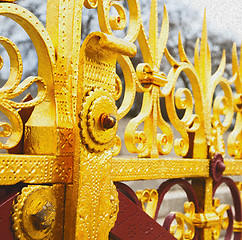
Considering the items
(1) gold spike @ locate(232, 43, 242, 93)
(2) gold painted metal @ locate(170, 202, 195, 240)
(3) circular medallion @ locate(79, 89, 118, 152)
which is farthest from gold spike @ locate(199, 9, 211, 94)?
(3) circular medallion @ locate(79, 89, 118, 152)

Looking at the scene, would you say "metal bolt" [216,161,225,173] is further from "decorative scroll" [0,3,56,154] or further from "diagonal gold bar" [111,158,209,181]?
"decorative scroll" [0,3,56,154]

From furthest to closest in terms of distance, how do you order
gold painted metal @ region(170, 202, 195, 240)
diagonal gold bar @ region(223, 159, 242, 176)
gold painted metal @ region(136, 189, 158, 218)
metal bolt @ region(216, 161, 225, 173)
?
diagonal gold bar @ region(223, 159, 242, 176)
metal bolt @ region(216, 161, 225, 173)
gold painted metal @ region(170, 202, 195, 240)
gold painted metal @ region(136, 189, 158, 218)

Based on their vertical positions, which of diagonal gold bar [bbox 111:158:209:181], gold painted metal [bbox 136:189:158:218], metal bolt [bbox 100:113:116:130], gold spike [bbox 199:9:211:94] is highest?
gold spike [bbox 199:9:211:94]

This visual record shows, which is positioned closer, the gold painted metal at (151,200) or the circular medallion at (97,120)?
the circular medallion at (97,120)

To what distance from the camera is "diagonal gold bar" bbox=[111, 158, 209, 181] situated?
4.21ft

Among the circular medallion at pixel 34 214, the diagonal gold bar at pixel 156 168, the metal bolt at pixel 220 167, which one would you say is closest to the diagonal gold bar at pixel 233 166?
the metal bolt at pixel 220 167

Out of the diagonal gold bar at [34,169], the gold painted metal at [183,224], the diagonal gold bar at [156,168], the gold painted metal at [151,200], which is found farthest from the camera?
the gold painted metal at [183,224]

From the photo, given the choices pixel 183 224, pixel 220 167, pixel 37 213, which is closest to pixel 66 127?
pixel 37 213

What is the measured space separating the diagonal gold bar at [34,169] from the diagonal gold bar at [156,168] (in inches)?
8.3

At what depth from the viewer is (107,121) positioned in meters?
1.05

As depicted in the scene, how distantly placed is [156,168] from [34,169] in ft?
1.70

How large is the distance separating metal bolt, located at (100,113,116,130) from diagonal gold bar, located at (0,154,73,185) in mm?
127

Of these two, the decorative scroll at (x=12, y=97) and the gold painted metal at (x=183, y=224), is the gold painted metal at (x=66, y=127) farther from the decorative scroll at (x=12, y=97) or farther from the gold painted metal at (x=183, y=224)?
the gold painted metal at (x=183, y=224)

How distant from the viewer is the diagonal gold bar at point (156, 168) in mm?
1283
